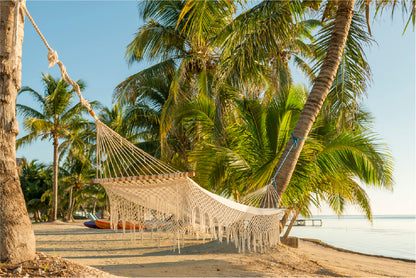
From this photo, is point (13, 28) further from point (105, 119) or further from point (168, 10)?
point (105, 119)

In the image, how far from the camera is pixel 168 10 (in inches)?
317

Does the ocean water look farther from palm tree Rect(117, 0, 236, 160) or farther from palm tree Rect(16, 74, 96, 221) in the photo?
palm tree Rect(16, 74, 96, 221)

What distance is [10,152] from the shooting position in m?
2.36

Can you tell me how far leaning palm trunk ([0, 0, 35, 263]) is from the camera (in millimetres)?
2191

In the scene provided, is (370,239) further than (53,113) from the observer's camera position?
Yes

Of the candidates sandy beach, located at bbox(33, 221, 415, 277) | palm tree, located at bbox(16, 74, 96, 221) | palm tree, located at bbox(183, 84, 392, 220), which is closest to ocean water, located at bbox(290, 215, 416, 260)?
palm tree, located at bbox(183, 84, 392, 220)

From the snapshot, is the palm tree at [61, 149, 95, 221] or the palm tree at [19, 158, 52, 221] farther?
the palm tree at [19, 158, 52, 221]

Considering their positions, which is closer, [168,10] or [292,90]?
[292,90]

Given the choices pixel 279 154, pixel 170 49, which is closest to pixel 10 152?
pixel 279 154

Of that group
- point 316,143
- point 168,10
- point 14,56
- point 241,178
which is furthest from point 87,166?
point 14,56

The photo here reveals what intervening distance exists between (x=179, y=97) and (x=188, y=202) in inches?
183

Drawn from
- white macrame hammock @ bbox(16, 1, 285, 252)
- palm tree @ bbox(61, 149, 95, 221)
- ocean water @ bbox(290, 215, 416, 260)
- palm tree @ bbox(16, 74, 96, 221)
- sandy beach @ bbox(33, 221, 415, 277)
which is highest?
palm tree @ bbox(16, 74, 96, 221)

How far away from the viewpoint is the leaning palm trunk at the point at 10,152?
219 cm

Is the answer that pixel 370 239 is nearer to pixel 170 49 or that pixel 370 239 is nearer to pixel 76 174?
pixel 170 49
